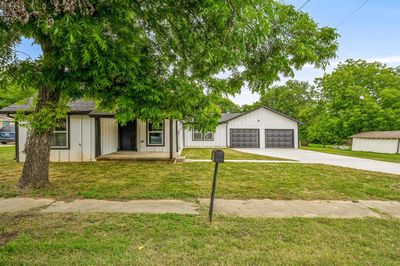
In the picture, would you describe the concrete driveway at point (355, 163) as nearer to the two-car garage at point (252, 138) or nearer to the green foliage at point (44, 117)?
the two-car garage at point (252, 138)

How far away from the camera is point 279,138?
2166 cm

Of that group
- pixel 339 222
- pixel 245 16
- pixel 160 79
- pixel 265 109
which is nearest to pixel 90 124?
pixel 160 79

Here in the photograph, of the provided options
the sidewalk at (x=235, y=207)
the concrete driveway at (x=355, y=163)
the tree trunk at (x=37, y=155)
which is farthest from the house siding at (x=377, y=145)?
the tree trunk at (x=37, y=155)

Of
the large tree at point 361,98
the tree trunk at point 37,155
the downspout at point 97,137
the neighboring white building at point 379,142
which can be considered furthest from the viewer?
the large tree at point 361,98

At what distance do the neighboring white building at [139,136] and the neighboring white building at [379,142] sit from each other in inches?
287

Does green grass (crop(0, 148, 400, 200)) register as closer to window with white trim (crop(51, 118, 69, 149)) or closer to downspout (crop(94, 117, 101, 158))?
downspout (crop(94, 117, 101, 158))

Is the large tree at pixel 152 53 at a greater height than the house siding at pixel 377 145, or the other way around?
→ the large tree at pixel 152 53

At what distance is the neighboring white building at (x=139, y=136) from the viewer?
10742 mm

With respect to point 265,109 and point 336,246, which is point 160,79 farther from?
point 265,109

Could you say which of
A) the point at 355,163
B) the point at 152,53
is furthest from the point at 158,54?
the point at 355,163

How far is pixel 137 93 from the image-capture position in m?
4.96

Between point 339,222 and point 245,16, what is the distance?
3.90 m

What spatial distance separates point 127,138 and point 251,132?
38.7ft

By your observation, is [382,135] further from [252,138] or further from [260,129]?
[252,138]
